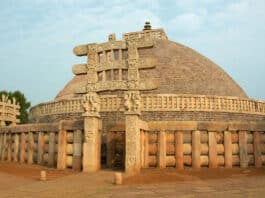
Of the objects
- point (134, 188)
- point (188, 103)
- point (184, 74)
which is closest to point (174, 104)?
point (188, 103)

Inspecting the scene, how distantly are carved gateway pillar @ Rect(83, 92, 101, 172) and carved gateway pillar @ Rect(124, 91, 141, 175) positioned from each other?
1.28 metres

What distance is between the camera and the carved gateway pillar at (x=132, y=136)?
9727 mm

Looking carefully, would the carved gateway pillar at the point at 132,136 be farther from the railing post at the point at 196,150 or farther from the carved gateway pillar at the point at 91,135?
the railing post at the point at 196,150

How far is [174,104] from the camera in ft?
61.8

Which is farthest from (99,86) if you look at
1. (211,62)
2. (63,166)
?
(211,62)

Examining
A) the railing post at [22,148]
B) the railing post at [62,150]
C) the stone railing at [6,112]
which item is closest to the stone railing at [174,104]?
the stone railing at [6,112]

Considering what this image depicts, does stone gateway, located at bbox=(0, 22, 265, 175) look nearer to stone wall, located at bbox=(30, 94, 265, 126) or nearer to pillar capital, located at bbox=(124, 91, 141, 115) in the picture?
pillar capital, located at bbox=(124, 91, 141, 115)

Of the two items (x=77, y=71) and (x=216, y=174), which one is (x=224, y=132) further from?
(x=77, y=71)

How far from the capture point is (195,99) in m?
19.1

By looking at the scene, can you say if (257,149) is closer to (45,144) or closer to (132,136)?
(132,136)

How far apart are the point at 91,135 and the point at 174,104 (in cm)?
931

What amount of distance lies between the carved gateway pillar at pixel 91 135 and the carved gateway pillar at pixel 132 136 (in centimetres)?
128

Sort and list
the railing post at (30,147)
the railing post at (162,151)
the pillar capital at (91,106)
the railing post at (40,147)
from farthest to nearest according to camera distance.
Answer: the railing post at (30,147)
the railing post at (40,147)
the railing post at (162,151)
the pillar capital at (91,106)

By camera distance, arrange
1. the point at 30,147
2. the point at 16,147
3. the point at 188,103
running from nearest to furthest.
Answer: the point at 30,147 < the point at 16,147 < the point at 188,103
